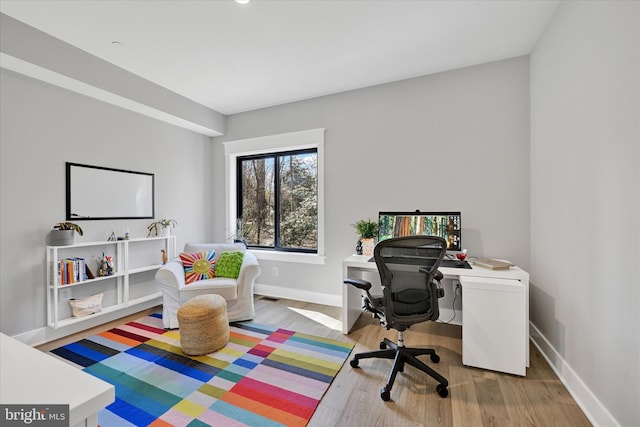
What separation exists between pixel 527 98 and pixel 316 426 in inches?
129

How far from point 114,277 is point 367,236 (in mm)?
2885

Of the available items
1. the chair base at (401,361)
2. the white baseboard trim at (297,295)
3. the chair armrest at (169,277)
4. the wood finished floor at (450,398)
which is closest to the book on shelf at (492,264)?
the wood finished floor at (450,398)

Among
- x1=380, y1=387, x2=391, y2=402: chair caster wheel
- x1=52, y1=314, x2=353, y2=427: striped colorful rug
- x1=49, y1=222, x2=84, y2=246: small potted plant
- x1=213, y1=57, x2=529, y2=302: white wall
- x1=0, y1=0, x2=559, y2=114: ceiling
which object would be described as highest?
x1=0, y1=0, x2=559, y2=114: ceiling

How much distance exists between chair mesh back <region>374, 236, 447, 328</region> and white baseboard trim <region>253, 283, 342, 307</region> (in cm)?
163

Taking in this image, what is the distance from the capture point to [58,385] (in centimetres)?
58

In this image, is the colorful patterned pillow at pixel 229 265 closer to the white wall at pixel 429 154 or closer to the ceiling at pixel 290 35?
the white wall at pixel 429 154

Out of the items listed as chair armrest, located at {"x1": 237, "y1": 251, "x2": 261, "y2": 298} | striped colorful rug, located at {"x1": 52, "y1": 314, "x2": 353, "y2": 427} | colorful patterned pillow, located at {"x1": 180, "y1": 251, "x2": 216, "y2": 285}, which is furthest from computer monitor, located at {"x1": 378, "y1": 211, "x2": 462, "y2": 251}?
colorful patterned pillow, located at {"x1": 180, "y1": 251, "x2": 216, "y2": 285}

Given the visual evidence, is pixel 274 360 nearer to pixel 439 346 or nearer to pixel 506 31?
pixel 439 346

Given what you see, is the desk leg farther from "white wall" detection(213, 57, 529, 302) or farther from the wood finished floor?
"white wall" detection(213, 57, 529, 302)

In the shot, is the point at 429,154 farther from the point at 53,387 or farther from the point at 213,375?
the point at 53,387

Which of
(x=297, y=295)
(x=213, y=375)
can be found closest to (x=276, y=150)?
(x=297, y=295)

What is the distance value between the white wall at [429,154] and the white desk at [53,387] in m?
2.98

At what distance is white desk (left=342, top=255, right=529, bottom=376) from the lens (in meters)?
2.05

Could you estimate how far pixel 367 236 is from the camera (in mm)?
3180
